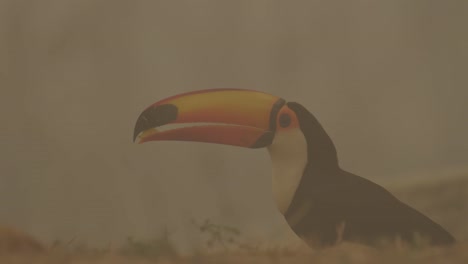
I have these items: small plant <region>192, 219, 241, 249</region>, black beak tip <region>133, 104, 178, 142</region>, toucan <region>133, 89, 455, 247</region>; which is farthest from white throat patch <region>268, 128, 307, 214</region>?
black beak tip <region>133, 104, 178, 142</region>

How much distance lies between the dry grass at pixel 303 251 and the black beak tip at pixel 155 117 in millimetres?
275

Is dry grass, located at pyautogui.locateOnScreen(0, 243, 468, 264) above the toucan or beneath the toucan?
beneath

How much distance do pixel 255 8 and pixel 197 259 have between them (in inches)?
24.9

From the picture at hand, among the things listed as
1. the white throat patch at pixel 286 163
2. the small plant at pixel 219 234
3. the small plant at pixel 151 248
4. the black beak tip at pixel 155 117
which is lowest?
the small plant at pixel 151 248

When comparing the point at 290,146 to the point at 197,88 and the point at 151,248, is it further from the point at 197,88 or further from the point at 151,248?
the point at 151,248

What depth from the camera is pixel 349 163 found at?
5.29 feet

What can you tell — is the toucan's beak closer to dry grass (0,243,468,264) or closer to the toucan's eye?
the toucan's eye

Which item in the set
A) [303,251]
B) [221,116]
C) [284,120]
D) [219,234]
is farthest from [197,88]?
[303,251]

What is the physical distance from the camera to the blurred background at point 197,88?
1.61 meters

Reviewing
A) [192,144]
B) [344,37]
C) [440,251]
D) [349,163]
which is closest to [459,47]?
[344,37]

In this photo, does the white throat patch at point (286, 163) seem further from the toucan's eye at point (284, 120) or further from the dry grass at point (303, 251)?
the dry grass at point (303, 251)

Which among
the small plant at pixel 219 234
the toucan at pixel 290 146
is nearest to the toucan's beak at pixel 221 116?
the toucan at pixel 290 146

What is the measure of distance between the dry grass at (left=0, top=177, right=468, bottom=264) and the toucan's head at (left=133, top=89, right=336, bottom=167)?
0.22 metres

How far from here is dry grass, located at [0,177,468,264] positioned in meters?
1.45
